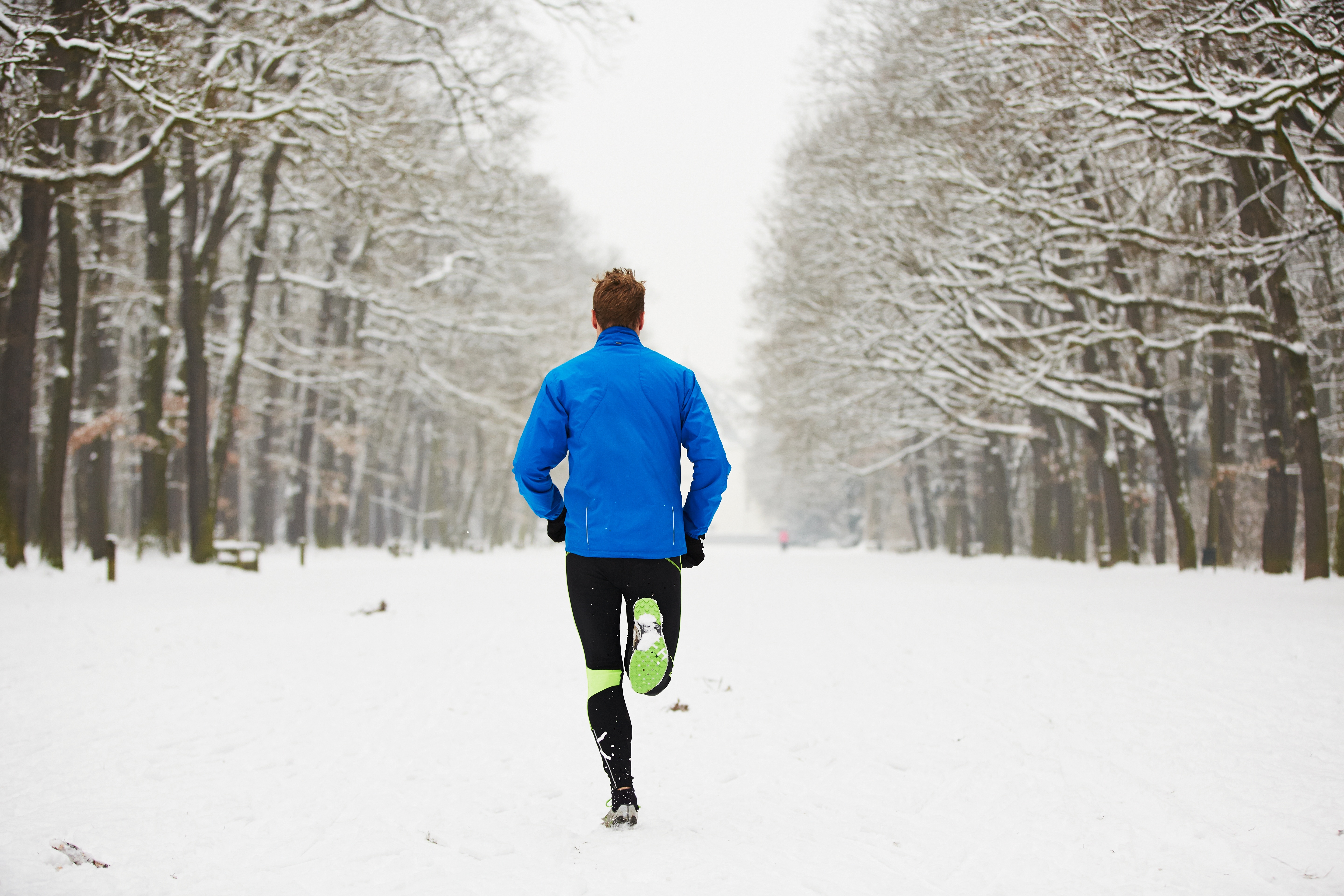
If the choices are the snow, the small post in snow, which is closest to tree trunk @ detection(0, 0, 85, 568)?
the small post in snow

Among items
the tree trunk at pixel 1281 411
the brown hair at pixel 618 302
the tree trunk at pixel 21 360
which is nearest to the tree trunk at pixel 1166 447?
the tree trunk at pixel 1281 411

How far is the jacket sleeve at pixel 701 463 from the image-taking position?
362cm

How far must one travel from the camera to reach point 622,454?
11.6ft

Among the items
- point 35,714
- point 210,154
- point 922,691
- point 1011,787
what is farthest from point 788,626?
point 210,154

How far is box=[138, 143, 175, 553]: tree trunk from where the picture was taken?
16.1 metres

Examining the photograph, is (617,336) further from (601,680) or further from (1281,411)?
(1281,411)

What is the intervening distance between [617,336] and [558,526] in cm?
80

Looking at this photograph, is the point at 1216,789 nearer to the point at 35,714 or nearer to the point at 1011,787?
the point at 1011,787

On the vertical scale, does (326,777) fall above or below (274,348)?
below

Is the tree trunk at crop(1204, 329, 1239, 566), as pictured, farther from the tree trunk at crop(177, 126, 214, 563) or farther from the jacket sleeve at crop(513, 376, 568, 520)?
the tree trunk at crop(177, 126, 214, 563)

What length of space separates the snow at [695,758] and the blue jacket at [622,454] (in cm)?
119

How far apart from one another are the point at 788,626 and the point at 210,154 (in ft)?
47.2

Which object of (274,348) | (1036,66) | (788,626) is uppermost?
(1036,66)

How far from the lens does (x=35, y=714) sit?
5609mm
